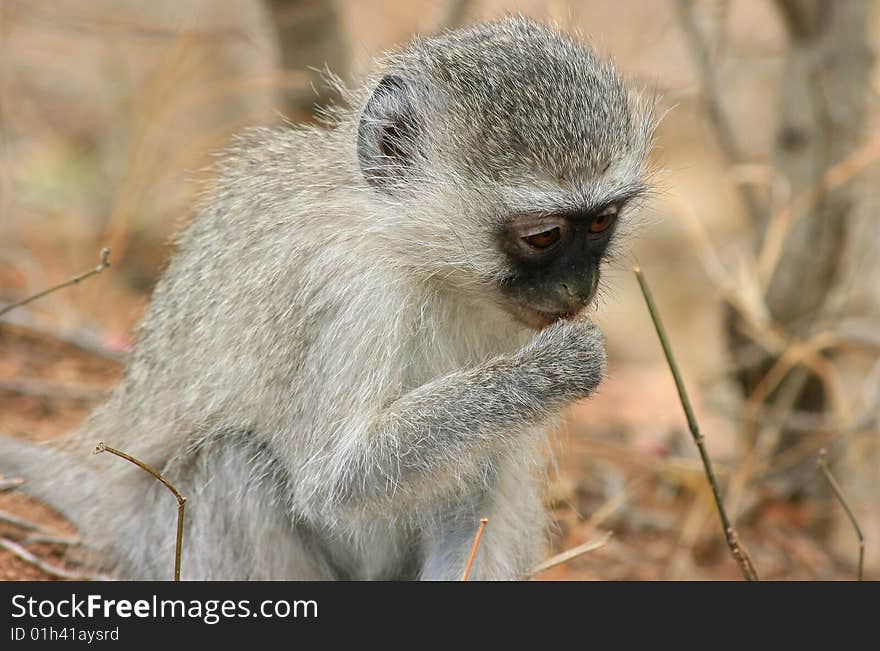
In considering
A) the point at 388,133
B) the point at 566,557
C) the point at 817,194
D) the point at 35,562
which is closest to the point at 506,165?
the point at 388,133

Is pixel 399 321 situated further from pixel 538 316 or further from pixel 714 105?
pixel 714 105

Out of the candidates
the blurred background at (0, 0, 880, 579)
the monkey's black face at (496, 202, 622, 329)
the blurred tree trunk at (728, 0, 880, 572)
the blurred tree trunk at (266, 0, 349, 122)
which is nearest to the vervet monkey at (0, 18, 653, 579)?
the monkey's black face at (496, 202, 622, 329)

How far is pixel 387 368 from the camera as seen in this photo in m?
3.29

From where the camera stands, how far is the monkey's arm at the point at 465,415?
316 cm

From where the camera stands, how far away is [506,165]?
316 centimetres

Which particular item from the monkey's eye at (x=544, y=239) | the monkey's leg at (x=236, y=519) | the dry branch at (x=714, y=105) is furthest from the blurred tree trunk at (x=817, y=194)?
the monkey's leg at (x=236, y=519)

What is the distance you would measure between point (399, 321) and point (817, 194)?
2964 millimetres

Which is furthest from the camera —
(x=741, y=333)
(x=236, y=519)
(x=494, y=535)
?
(x=741, y=333)

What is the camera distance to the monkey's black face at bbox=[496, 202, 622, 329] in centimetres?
312

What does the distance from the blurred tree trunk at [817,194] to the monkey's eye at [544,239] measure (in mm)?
2749

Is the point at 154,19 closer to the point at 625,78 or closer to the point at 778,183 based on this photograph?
the point at 778,183

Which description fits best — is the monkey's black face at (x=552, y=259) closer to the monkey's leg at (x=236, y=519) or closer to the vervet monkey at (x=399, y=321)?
the vervet monkey at (x=399, y=321)

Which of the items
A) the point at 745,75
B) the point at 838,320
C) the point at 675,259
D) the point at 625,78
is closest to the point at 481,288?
the point at 625,78

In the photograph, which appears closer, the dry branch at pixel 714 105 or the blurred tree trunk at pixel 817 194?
the blurred tree trunk at pixel 817 194
